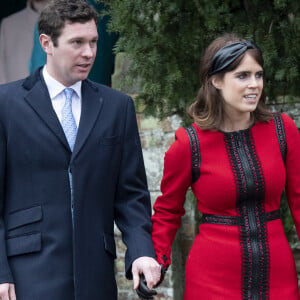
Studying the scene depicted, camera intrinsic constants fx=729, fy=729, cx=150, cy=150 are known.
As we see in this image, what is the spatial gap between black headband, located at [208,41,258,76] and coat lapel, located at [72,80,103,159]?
510 millimetres

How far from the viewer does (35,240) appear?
281 centimetres

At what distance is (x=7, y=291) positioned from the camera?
275 centimetres

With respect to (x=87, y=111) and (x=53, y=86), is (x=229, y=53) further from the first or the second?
(x=53, y=86)

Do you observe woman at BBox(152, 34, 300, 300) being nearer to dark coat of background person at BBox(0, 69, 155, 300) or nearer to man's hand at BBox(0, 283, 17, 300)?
dark coat of background person at BBox(0, 69, 155, 300)

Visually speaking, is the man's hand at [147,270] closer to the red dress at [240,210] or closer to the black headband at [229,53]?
the red dress at [240,210]

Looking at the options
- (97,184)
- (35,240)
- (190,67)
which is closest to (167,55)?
(190,67)

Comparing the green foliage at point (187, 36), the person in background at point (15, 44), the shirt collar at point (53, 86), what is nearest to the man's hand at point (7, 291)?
the shirt collar at point (53, 86)

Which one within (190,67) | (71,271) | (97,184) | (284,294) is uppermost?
(190,67)

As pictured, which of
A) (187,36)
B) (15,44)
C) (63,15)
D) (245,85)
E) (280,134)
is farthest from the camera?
(15,44)

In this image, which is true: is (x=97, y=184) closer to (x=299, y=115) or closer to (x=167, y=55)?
(x=167, y=55)

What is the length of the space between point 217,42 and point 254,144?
456 millimetres

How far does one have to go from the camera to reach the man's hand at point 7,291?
9.00 feet

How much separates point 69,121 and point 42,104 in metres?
0.13

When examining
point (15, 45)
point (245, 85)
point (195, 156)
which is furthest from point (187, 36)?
point (15, 45)
